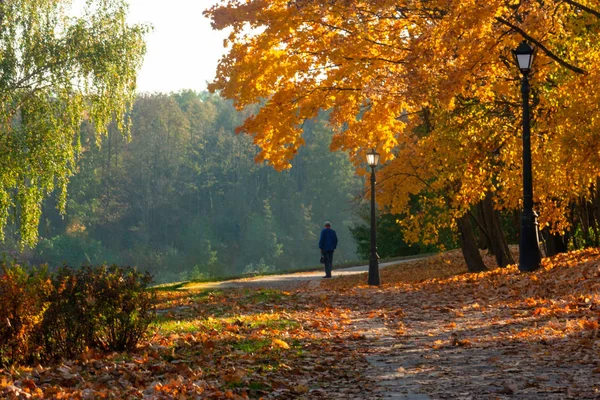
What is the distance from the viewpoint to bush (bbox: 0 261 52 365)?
8.14 meters

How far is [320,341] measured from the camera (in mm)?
10031

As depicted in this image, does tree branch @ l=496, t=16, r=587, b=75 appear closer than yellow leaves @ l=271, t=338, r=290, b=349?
No

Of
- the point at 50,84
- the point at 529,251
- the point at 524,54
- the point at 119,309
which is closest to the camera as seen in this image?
the point at 119,309

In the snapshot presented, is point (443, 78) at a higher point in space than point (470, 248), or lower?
higher

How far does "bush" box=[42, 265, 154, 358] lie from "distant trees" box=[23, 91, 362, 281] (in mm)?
72122

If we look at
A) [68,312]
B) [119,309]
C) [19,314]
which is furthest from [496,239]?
[19,314]

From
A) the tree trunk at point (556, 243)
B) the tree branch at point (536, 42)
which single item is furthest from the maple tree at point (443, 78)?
the tree trunk at point (556, 243)

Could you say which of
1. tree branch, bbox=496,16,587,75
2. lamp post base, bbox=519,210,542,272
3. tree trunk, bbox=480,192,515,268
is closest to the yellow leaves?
tree branch, bbox=496,16,587,75

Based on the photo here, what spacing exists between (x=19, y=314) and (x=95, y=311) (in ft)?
2.53

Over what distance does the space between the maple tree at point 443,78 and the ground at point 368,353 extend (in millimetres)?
3393

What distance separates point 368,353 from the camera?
9.26 meters

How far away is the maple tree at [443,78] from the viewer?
48.6 feet

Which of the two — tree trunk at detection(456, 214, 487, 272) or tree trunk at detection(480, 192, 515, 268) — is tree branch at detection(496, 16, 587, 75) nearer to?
tree trunk at detection(480, 192, 515, 268)

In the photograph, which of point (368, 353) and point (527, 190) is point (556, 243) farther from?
point (368, 353)
